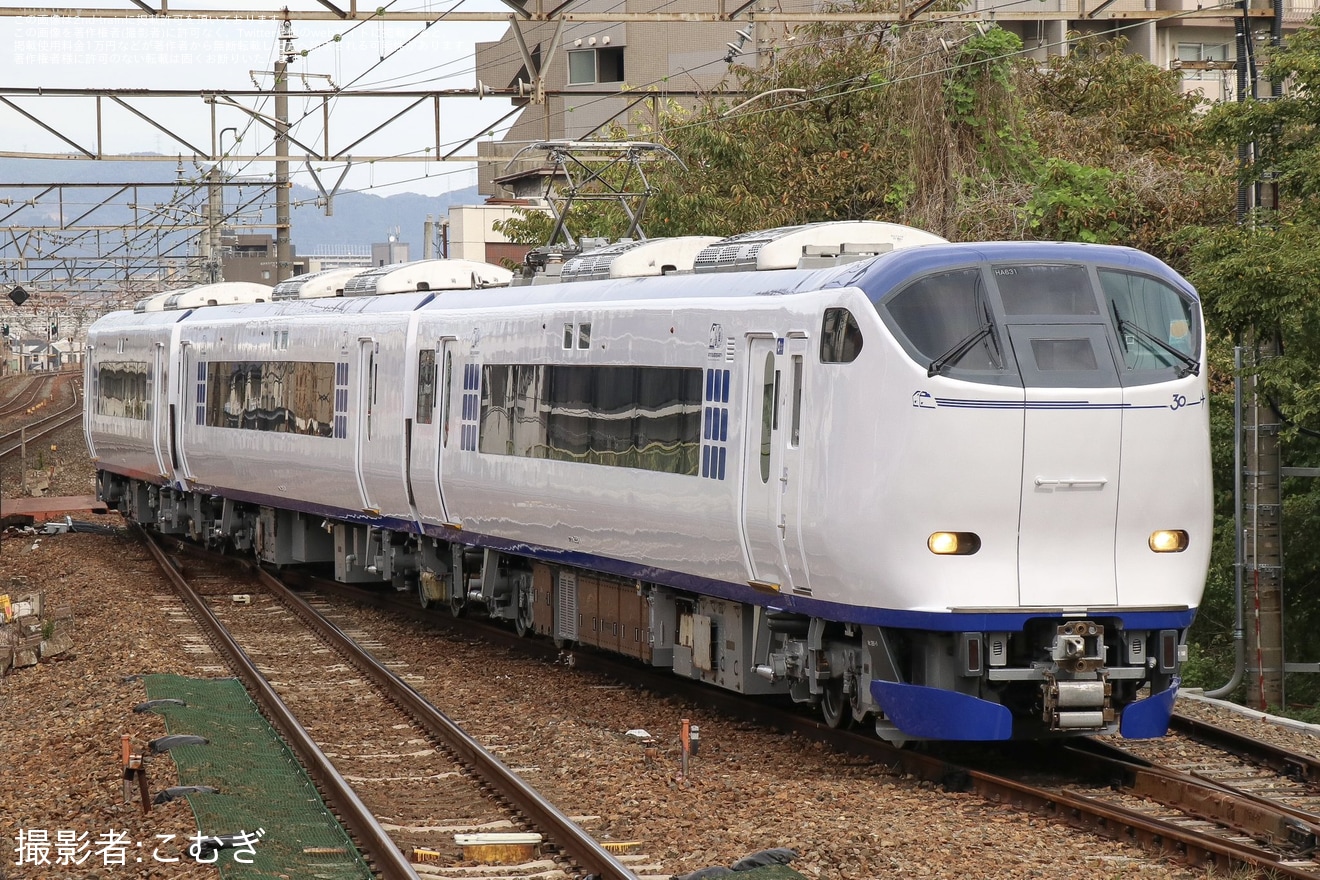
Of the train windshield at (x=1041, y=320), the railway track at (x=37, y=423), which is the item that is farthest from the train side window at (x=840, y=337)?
the railway track at (x=37, y=423)

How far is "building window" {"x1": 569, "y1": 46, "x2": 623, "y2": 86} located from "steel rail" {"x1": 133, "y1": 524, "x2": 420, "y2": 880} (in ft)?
128

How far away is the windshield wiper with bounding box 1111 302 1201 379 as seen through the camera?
10.1 metres

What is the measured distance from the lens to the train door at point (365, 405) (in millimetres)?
18609

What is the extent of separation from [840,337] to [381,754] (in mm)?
3909

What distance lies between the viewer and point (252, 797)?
9.88 meters

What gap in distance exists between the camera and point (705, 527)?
39.1 feet

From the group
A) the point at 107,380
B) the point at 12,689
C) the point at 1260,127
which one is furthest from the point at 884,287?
the point at 107,380

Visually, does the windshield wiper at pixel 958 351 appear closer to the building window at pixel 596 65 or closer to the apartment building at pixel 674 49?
the apartment building at pixel 674 49

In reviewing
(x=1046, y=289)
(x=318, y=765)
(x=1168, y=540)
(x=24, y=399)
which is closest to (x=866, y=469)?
(x=1046, y=289)

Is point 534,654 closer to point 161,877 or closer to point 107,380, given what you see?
point 161,877

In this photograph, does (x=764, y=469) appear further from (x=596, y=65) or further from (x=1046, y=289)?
(x=596, y=65)

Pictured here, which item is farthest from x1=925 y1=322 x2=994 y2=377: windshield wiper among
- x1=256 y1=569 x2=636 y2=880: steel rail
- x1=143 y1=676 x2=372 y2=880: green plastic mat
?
x1=143 y1=676 x2=372 y2=880: green plastic mat

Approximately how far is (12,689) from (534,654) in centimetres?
423

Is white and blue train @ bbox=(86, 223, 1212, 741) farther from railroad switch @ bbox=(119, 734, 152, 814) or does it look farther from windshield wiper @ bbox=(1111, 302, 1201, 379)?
railroad switch @ bbox=(119, 734, 152, 814)
